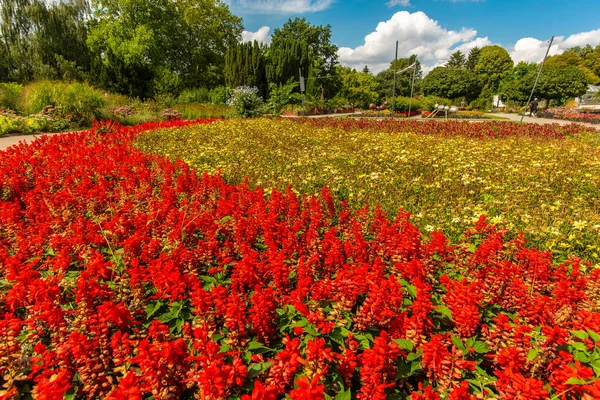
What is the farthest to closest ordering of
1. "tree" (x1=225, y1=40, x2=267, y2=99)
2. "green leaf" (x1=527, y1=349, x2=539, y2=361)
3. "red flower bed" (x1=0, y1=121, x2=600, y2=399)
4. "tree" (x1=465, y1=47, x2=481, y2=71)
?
"tree" (x1=465, y1=47, x2=481, y2=71) < "tree" (x1=225, y1=40, x2=267, y2=99) < "green leaf" (x1=527, y1=349, x2=539, y2=361) < "red flower bed" (x1=0, y1=121, x2=600, y2=399)

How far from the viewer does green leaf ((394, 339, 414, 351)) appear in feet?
5.19

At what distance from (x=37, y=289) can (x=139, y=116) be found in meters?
14.5

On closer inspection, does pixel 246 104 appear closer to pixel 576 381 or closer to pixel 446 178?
pixel 446 178

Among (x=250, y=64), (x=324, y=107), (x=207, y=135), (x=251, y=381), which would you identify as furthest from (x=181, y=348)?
(x=250, y=64)

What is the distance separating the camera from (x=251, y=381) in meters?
1.49

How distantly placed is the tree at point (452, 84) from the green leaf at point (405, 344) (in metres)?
56.9

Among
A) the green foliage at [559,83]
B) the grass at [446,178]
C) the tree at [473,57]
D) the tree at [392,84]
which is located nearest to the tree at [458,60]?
the tree at [473,57]

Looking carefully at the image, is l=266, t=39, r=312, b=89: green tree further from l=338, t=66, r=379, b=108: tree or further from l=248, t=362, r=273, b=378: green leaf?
l=248, t=362, r=273, b=378: green leaf

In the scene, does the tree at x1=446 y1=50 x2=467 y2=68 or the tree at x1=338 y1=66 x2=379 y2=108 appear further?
the tree at x1=446 y1=50 x2=467 y2=68

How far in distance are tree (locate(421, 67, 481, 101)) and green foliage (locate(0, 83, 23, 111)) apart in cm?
5286

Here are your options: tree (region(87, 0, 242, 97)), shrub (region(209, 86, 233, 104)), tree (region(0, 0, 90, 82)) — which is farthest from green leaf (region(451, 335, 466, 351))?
tree (region(0, 0, 90, 82))

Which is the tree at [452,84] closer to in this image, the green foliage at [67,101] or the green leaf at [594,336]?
the green foliage at [67,101]

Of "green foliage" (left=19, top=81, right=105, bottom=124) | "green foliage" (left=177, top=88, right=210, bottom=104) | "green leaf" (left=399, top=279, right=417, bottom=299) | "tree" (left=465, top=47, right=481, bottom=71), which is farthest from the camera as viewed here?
"tree" (left=465, top=47, right=481, bottom=71)

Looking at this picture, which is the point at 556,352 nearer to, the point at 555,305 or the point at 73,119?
the point at 555,305
